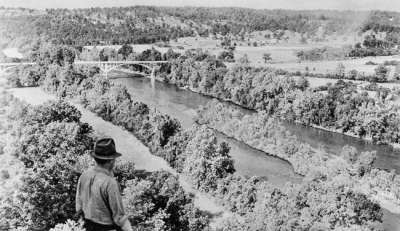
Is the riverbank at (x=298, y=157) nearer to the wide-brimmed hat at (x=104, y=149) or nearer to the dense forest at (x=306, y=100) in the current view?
the dense forest at (x=306, y=100)

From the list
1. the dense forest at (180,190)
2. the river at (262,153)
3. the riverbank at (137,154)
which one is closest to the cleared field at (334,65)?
the river at (262,153)

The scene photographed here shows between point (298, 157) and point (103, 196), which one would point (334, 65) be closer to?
point (298, 157)

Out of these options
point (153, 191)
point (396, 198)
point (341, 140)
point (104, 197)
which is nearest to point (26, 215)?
point (153, 191)

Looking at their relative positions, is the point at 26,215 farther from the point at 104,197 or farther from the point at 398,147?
the point at 398,147

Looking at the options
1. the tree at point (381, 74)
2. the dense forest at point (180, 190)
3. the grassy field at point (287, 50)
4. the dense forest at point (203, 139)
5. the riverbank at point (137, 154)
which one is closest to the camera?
the dense forest at point (180, 190)

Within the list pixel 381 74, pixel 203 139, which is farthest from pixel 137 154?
pixel 381 74

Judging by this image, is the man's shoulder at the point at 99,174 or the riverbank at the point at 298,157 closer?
the man's shoulder at the point at 99,174
